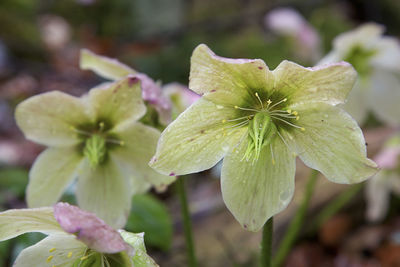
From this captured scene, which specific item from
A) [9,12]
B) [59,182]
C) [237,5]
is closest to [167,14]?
[237,5]

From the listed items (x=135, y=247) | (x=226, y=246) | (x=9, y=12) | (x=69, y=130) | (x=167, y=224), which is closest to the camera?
(x=135, y=247)

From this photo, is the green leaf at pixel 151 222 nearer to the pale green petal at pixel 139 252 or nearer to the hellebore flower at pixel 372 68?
the pale green petal at pixel 139 252

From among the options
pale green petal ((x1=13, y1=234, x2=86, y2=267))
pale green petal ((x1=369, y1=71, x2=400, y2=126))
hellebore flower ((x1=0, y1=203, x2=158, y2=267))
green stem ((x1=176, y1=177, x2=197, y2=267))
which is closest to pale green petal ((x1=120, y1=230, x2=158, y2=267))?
hellebore flower ((x1=0, y1=203, x2=158, y2=267))

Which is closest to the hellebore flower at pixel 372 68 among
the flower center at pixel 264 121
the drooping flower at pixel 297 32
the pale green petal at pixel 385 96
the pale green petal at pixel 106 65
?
the pale green petal at pixel 385 96

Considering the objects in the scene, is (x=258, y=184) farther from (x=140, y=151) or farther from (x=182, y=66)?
(x=182, y=66)

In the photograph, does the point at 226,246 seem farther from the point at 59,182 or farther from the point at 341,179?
the point at 341,179

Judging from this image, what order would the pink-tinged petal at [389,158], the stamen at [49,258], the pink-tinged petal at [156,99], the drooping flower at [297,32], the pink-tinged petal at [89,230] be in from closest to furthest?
the pink-tinged petal at [89,230] < the stamen at [49,258] < the pink-tinged petal at [156,99] < the pink-tinged petal at [389,158] < the drooping flower at [297,32]
